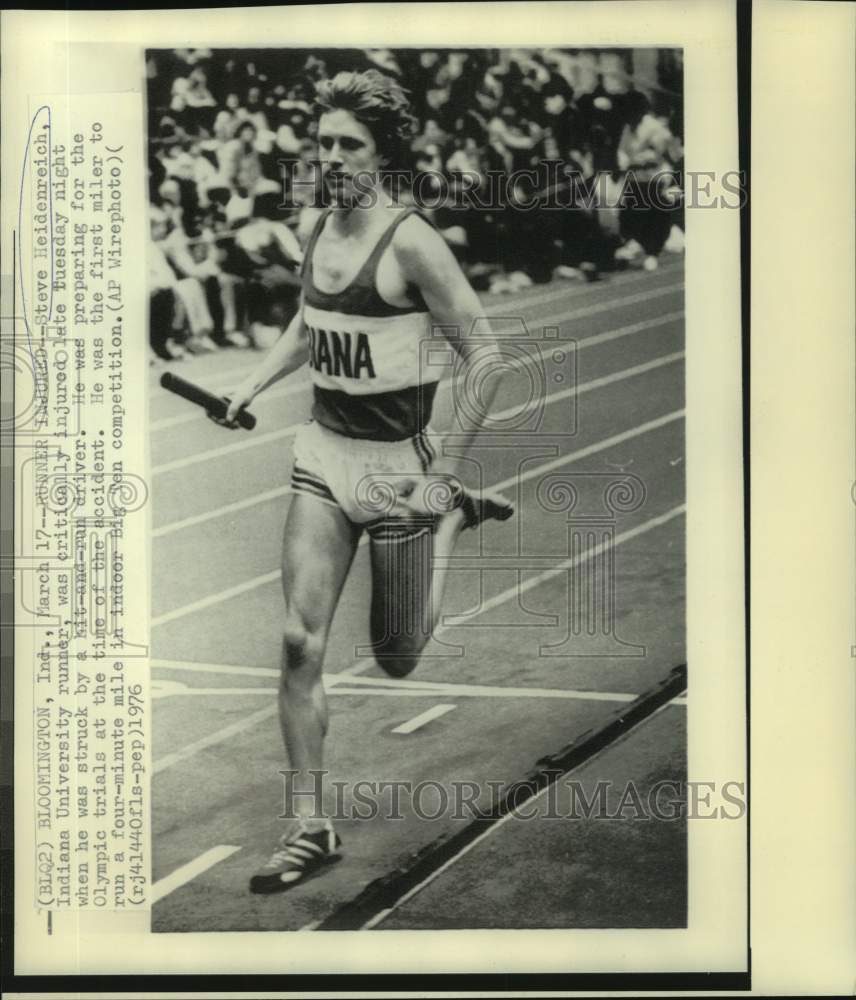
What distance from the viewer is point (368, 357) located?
7.27 ft

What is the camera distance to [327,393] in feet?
7.28

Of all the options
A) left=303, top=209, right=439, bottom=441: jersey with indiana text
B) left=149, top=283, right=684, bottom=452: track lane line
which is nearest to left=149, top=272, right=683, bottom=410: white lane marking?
left=149, top=283, right=684, bottom=452: track lane line

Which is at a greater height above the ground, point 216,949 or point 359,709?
point 359,709

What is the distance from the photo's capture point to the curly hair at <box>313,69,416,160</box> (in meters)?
2.19

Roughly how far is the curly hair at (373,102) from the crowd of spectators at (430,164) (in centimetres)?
2

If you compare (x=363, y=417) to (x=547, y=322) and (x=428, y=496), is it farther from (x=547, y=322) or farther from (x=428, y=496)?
(x=547, y=322)

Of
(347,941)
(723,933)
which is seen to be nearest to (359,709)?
(347,941)

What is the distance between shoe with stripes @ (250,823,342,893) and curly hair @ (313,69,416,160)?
1.25 m

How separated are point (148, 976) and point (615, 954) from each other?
855 mm

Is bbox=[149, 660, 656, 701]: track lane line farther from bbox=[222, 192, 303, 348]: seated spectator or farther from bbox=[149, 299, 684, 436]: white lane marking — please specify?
bbox=[222, 192, 303, 348]: seated spectator

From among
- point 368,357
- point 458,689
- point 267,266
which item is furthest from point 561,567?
point 267,266

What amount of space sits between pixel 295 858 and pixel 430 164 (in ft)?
4.21

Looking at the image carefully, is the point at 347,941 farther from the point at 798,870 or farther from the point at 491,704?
the point at 798,870

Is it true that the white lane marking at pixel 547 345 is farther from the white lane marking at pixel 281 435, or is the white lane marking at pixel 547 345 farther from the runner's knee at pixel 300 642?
the runner's knee at pixel 300 642
